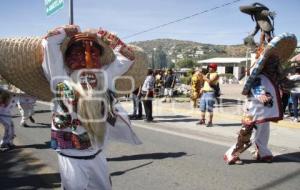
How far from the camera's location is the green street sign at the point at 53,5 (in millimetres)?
11687

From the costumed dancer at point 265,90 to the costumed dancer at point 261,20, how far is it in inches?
17.8

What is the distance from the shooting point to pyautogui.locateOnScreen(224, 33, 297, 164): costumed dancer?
236 inches

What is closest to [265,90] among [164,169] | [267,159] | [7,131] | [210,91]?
[267,159]

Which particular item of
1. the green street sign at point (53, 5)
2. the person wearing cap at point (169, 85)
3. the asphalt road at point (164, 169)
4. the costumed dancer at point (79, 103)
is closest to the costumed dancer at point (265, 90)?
the asphalt road at point (164, 169)

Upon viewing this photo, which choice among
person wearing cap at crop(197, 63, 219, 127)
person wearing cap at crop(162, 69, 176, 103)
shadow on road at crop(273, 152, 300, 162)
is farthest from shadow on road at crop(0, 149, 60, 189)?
person wearing cap at crop(162, 69, 176, 103)

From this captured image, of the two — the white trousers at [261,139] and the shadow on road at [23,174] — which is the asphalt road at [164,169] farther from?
the white trousers at [261,139]

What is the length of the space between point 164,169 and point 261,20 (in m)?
2.94

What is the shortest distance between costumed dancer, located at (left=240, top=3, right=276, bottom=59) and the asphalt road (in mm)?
2050

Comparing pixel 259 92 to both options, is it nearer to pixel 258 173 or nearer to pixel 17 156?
pixel 258 173

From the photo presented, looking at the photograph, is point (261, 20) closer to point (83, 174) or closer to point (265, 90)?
point (265, 90)

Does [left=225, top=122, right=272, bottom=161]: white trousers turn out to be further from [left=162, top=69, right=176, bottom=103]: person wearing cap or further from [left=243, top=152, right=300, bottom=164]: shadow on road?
[left=162, top=69, right=176, bottom=103]: person wearing cap

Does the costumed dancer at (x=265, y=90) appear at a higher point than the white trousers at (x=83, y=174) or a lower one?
higher

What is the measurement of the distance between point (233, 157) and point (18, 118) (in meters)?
8.84

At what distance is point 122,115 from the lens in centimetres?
348
